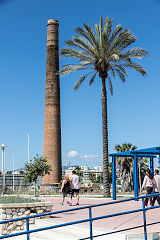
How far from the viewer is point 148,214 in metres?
12.8

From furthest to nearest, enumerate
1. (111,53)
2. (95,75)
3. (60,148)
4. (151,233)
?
(60,148) < (95,75) < (111,53) < (151,233)

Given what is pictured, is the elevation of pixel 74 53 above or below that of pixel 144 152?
above

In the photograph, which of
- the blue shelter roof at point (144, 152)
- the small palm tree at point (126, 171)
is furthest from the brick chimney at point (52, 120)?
the blue shelter roof at point (144, 152)

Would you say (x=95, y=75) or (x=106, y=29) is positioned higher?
(x=106, y=29)

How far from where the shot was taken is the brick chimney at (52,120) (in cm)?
4462

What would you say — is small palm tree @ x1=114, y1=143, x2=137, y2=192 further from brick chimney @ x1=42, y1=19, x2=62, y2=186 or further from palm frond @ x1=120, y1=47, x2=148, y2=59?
palm frond @ x1=120, y1=47, x2=148, y2=59

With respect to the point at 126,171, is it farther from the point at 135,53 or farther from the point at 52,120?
the point at 135,53

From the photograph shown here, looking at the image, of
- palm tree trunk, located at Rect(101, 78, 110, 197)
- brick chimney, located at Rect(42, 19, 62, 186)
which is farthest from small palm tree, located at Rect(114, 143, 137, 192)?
palm tree trunk, located at Rect(101, 78, 110, 197)

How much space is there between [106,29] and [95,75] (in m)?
4.08

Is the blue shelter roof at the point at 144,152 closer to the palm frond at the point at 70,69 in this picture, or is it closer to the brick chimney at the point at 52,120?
the palm frond at the point at 70,69

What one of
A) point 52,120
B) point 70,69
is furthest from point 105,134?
point 52,120

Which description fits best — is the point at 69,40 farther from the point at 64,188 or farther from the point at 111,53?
the point at 64,188

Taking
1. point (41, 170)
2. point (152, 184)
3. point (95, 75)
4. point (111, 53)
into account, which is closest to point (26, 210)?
point (152, 184)

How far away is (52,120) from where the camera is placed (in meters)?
44.7
